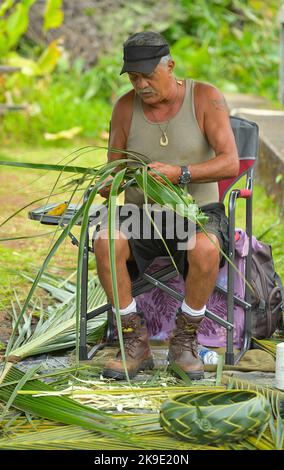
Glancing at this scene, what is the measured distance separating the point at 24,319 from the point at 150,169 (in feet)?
4.17

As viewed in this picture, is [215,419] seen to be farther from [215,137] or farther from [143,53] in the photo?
[143,53]

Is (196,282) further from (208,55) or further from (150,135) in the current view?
(208,55)

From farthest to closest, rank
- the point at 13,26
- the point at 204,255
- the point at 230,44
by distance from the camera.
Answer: the point at 230,44, the point at 13,26, the point at 204,255

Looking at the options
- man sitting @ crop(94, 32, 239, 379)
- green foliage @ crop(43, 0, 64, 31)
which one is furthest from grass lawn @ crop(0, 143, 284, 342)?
green foliage @ crop(43, 0, 64, 31)

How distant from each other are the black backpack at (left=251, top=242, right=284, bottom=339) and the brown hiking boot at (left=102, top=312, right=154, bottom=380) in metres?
0.61

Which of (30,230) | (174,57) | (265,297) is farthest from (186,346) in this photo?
(174,57)

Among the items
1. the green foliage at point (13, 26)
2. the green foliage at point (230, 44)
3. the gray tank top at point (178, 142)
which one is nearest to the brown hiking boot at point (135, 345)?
the gray tank top at point (178, 142)

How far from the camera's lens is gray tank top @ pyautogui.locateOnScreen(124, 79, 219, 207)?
4582mm

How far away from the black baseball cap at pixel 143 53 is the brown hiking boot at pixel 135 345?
1.05 metres

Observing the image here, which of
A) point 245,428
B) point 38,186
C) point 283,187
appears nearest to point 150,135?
point 245,428

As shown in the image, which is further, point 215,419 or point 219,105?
point 219,105

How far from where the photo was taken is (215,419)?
11.6 feet

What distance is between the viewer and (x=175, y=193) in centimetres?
417

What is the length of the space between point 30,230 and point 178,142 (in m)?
3.34
